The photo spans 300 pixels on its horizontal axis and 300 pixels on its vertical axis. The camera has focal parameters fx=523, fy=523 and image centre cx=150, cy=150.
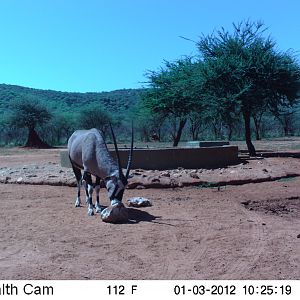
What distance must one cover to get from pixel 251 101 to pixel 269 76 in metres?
1.41

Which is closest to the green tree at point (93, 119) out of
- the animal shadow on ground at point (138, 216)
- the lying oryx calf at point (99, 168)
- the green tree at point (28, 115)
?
the green tree at point (28, 115)

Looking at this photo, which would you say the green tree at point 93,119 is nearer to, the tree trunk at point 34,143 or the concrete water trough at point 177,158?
the tree trunk at point 34,143

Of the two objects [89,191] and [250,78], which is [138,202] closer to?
[89,191]

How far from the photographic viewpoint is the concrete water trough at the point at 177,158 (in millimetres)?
16188

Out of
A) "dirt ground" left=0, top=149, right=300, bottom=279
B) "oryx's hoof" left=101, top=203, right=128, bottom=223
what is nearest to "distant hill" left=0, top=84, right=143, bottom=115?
"dirt ground" left=0, top=149, right=300, bottom=279

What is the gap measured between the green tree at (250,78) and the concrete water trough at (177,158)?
5.59m

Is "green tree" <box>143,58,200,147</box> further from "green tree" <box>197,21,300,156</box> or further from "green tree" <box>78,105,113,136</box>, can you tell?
"green tree" <box>78,105,113,136</box>

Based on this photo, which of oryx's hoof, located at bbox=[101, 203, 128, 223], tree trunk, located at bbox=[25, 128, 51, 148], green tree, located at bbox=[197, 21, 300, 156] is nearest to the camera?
oryx's hoof, located at bbox=[101, 203, 128, 223]

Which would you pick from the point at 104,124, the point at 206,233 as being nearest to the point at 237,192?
the point at 206,233

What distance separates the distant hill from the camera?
78.8 m

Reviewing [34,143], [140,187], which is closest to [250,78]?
[140,187]

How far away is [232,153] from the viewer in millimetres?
18156

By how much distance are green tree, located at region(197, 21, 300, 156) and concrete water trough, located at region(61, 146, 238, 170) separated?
5.59 m

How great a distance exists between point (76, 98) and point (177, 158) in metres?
70.6
